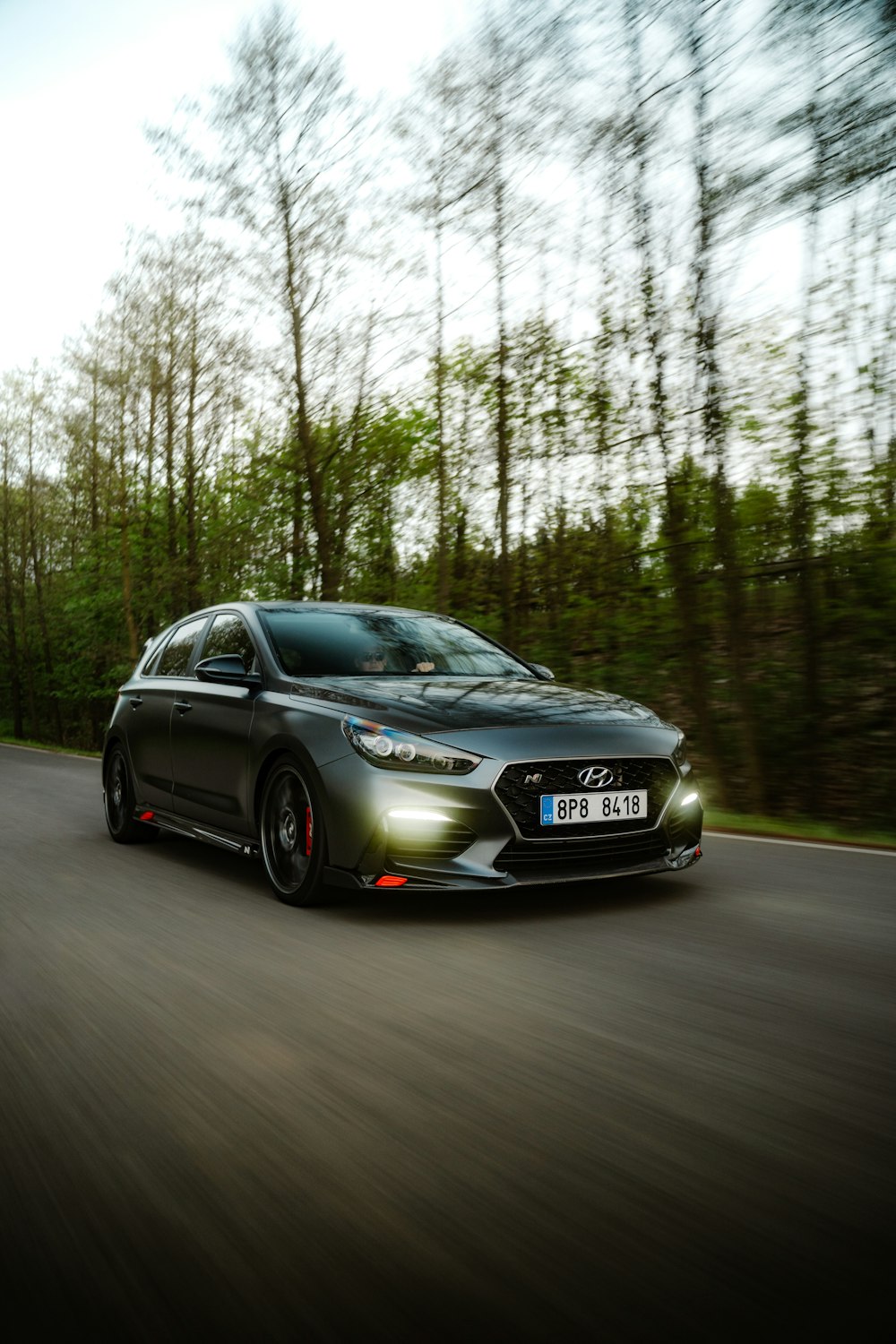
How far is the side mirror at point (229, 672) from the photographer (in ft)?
19.6

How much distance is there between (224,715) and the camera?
20.4 feet

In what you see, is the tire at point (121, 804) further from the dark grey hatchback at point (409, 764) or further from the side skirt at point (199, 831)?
the dark grey hatchback at point (409, 764)

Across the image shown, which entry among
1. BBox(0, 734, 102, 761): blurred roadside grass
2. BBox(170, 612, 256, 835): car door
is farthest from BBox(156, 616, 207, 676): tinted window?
BBox(0, 734, 102, 761): blurred roadside grass

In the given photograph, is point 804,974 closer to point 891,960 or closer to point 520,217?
point 891,960

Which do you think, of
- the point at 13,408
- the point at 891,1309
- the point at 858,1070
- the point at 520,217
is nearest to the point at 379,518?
the point at 520,217

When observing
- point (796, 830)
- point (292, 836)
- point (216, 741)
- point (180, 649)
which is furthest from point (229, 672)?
point (796, 830)

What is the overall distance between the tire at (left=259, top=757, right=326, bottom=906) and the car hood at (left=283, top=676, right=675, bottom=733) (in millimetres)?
403

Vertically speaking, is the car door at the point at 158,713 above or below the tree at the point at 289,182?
below

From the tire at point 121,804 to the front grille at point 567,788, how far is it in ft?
11.7

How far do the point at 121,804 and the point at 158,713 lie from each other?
101 cm

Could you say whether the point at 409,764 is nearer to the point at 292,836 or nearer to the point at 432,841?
A: the point at 432,841

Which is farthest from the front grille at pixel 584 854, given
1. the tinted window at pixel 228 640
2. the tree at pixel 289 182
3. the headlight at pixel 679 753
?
the tree at pixel 289 182

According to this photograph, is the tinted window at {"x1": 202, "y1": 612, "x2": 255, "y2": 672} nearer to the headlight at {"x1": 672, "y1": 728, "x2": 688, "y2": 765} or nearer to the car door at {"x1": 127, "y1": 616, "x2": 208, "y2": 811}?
the car door at {"x1": 127, "y1": 616, "x2": 208, "y2": 811}

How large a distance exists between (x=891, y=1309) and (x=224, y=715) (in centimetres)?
482
